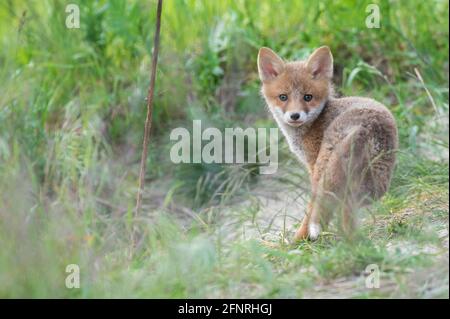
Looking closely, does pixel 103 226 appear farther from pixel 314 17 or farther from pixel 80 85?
pixel 314 17

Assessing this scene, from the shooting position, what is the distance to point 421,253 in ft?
11.6

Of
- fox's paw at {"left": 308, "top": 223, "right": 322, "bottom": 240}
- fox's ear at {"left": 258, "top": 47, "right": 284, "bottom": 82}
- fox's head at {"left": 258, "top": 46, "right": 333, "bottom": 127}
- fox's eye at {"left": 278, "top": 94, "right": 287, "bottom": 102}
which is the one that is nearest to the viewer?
fox's paw at {"left": 308, "top": 223, "right": 322, "bottom": 240}

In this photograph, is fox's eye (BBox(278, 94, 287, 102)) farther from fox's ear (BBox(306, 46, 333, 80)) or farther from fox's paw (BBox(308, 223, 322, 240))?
fox's paw (BBox(308, 223, 322, 240))

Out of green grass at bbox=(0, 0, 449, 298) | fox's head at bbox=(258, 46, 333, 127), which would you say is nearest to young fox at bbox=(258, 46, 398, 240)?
fox's head at bbox=(258, 46, 333, 127)

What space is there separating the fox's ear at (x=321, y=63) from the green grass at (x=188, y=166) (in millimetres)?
784

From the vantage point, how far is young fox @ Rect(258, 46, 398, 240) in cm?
407

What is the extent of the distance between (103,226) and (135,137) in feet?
7.06

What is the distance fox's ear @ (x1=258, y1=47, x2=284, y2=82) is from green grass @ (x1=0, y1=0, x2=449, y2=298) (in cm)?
69

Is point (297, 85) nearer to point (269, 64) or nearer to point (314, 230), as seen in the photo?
point (269, 64)

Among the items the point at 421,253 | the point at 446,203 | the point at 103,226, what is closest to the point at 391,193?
the point at 446,203

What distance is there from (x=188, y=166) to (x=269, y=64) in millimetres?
1597

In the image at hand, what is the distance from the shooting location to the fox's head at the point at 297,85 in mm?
4828

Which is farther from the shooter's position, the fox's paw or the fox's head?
the fox's head
